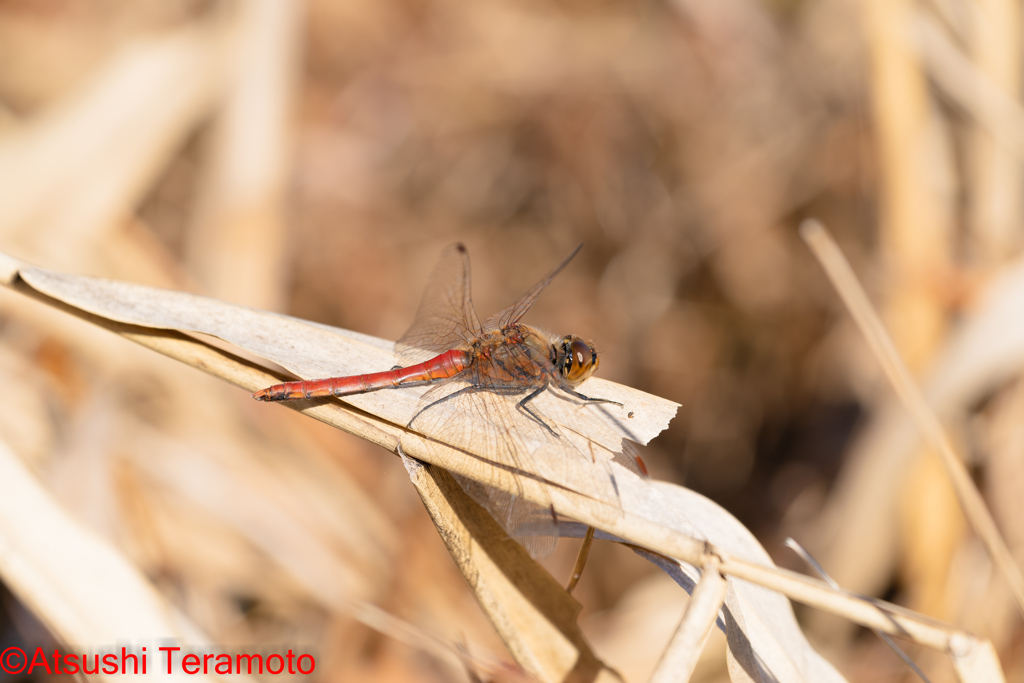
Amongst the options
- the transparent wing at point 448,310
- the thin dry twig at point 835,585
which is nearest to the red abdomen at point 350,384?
the transparent wing at point 448,310

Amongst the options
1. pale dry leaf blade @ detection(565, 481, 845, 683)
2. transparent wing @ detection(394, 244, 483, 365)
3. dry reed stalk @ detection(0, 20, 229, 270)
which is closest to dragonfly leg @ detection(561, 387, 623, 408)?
pale dry leaf blade @ detection(565, 481, 845, 683)

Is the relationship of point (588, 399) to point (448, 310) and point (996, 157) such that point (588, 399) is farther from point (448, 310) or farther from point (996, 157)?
point (996, 157)

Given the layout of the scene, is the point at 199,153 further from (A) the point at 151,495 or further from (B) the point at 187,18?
(A) the point at 151,495

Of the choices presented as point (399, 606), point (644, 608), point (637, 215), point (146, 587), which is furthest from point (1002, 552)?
point (637, 215)

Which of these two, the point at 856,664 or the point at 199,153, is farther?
the point at 199,153

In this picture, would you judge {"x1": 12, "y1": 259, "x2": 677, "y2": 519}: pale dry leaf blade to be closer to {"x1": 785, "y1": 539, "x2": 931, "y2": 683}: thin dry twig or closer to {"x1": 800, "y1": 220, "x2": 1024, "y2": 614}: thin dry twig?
{"x1": 785, "y1": 539, "x2": 931, "y2": 683}: thin dry twig

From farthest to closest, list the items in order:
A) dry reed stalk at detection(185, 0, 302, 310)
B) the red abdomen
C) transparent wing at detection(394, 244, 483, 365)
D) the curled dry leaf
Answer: dry reed stalk at detection(185, 0, 302, 310)
transparent wing at detection(394, 244, 483, 365)
the red abdomen
the curled dry leaf

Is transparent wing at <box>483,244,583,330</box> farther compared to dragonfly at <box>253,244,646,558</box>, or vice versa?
transparent wing at <box>483,244,583,330</box>

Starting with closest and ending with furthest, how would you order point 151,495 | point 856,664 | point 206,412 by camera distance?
point 151,495 < point 206,412 < point 856,664

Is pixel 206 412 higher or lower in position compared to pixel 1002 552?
higher
